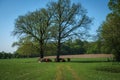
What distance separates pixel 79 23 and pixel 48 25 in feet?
32.4

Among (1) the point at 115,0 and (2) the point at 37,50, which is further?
(2) the point at 37,50

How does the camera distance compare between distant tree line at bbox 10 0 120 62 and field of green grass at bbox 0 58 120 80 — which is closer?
field of green grass at bbox 0 58 120 80

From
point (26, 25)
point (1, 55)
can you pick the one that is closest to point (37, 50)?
point (26, 25)

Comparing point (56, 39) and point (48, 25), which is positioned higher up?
point (48, 25)

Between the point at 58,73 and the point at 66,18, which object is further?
the point at 66,18

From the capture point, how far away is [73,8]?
218 feet

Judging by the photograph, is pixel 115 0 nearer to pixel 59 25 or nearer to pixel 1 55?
pixel 59 25

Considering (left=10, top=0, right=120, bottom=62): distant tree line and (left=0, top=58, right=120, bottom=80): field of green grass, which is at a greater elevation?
(left=10, top=0, right=120, bottom=62): distant tree line

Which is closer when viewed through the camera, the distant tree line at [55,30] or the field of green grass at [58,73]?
the field of green grass at [58,73]

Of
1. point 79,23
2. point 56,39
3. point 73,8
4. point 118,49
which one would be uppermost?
point 73,8

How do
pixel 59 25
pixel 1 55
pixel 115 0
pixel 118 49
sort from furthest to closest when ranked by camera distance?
pixel 1 55 < pixel 59 25 < pixel 118 49 < pixel 115 0

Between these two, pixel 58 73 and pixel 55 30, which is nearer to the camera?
pixel 58 73

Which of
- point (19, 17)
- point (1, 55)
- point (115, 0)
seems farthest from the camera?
point (1, 55)

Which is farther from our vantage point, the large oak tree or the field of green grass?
the large oak tree
